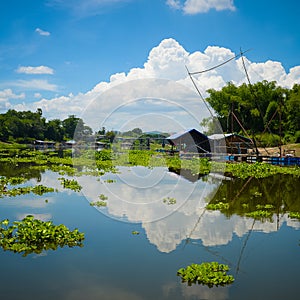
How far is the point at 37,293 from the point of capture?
6809 mm

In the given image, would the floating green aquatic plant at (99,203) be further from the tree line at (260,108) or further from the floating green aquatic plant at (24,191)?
the tree line at (260,108)

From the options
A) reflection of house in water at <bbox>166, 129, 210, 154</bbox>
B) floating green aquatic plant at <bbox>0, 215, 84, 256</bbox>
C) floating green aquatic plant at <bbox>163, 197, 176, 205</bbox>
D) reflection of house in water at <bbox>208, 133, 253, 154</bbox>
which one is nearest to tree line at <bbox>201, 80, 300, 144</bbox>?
reflection of house in water at <bbox>166, 129, 210, 154</bbox>

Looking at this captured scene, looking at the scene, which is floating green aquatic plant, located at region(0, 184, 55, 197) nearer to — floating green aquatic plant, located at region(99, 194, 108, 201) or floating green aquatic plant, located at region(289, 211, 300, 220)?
floating green aquatic plant, located at region(99, 194, 108, 201)

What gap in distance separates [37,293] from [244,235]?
6004 mm

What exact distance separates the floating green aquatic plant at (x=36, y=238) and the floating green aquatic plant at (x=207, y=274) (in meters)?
3.09

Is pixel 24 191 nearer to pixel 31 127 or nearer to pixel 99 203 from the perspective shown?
pixel 99 203

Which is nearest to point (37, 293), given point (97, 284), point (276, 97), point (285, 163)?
point (97, 284)

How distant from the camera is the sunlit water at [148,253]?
695 centimetres

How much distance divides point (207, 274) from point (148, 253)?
1.92 metres

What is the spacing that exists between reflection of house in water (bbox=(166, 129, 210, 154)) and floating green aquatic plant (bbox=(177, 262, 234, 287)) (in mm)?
A: 41587

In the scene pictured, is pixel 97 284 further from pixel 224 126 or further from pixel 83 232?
pixel 224 126

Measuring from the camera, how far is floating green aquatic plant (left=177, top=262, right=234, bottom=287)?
7203 millimetres

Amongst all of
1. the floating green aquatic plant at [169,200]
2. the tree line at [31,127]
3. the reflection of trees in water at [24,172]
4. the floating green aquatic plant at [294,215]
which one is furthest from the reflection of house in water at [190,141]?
the tree line at [31,127]

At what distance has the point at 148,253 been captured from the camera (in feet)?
29.3
